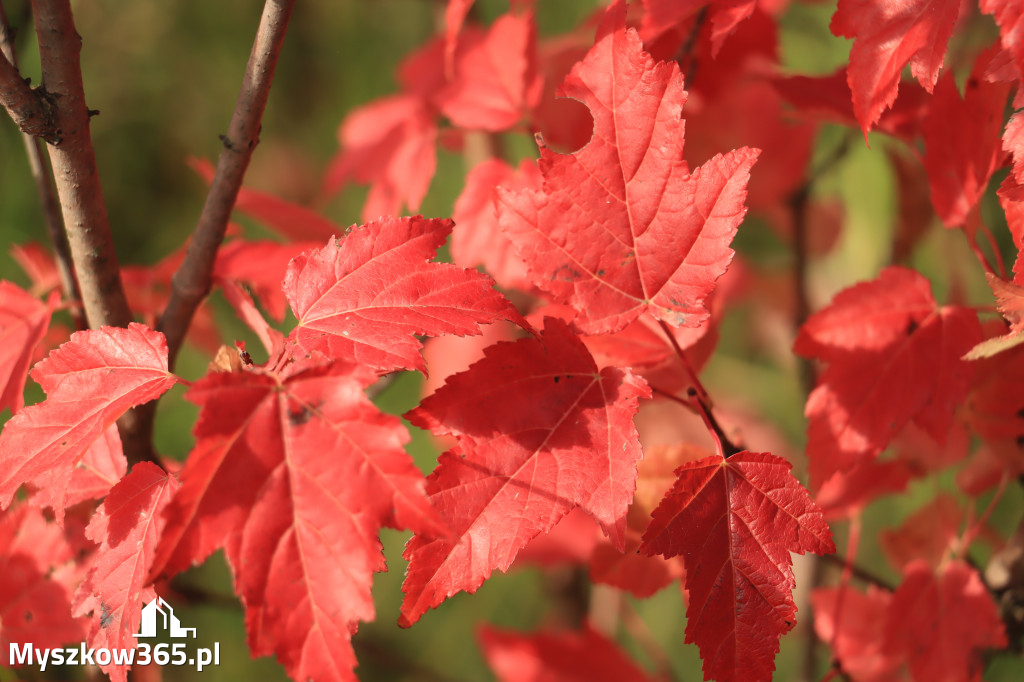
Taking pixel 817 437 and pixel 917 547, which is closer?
pixel 817 437

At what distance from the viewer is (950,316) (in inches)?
25.0

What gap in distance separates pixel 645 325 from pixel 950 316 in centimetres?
26

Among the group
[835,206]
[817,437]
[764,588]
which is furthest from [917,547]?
[835,206]

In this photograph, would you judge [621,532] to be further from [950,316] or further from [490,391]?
[950,316]

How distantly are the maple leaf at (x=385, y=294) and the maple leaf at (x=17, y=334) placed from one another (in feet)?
0.83

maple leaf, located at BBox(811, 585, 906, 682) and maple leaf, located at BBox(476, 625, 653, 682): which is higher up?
maple leaf, located at BBox(476, 625, 653, 682)

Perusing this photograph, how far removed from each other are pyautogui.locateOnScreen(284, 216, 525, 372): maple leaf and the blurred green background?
0.81 metres

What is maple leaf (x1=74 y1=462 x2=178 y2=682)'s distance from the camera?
516mm

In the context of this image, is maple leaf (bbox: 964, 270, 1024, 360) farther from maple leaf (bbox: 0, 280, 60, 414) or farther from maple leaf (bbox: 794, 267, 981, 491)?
maple leaf (bbox: 0, 280, 60, 414)

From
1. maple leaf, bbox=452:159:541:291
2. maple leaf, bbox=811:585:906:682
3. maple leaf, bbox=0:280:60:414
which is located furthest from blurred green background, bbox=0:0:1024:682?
maple leaf, bbox=452:159:541:291

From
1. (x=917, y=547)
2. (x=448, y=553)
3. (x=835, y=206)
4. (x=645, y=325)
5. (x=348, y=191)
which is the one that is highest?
(x=348, y=191)

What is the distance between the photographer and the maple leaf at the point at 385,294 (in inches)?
19.7


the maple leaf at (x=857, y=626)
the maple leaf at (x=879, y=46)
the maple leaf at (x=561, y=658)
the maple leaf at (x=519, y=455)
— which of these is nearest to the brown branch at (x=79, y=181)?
the maple leaf at (x=519, y=455)

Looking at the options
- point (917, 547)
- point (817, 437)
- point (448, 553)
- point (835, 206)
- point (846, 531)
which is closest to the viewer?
point (448, 553)
